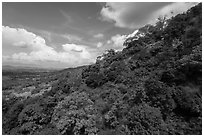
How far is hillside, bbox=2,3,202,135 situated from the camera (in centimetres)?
830

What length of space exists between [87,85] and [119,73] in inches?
122

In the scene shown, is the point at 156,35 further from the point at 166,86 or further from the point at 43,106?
the point at 43,106

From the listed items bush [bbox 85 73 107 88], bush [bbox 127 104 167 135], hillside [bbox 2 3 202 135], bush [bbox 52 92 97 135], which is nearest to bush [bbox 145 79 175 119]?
hillside [bbox 2 3 202 135]

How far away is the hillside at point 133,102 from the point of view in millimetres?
8297

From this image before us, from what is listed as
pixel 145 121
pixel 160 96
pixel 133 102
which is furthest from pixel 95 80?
pixel 145 121

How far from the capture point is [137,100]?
9.55 metres

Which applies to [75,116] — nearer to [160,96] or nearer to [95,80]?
[95,80]

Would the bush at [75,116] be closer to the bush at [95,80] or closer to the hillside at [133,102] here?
the hillside at [133,102]

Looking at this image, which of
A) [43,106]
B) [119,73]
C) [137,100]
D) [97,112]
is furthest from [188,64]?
[43,106]

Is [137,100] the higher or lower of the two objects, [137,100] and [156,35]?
the lower

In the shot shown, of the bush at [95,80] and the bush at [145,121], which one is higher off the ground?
the bush at [95,80]

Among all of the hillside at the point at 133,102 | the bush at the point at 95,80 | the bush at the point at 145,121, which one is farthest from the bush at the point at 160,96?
the bush at the point at 95,80

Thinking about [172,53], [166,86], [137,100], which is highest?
[172,53]

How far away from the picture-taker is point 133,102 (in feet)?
31.2
